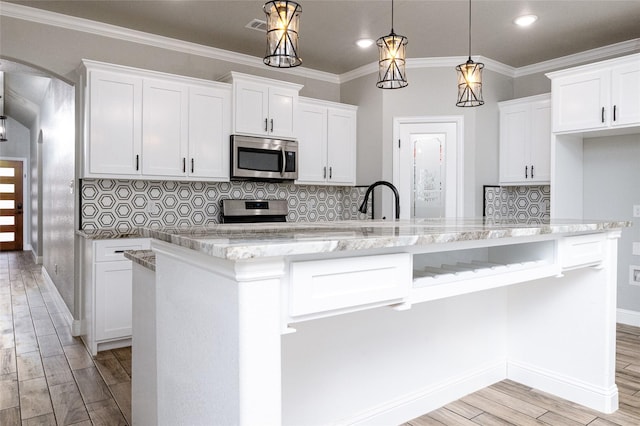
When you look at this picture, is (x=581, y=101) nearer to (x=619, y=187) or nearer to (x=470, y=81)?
(x=619, y=187)

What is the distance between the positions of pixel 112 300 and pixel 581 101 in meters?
4.22

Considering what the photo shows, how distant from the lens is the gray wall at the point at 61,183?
4.03 m

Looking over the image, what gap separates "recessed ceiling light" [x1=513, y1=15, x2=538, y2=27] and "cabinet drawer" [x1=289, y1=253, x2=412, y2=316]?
10.2 feet

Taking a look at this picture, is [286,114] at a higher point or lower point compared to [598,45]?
lower

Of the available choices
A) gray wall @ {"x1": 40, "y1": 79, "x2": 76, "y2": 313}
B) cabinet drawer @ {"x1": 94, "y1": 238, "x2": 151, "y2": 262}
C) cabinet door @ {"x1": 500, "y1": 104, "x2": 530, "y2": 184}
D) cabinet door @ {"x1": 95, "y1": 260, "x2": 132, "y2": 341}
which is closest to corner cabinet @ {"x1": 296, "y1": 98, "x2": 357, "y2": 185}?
cabinet door @ {"x1": 500, "y1": 104, "x2": 530, "y2": 184}

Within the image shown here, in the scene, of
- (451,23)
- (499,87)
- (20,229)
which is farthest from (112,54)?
(20,229)

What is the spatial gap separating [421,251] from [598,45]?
398 centimetres

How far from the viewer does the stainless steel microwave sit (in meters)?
4.11

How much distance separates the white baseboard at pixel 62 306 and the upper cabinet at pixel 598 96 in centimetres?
459

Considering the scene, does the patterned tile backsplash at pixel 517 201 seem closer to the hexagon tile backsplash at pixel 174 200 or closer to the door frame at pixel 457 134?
the door frame at pixel 457 134

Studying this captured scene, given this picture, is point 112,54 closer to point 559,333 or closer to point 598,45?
point 559,333

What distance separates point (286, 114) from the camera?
4.44 m

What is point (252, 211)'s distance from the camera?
4.44 metres

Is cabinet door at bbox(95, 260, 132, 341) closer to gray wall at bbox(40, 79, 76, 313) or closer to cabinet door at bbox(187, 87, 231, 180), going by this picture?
gray wall at bbox(40, 79, 76, 313)
